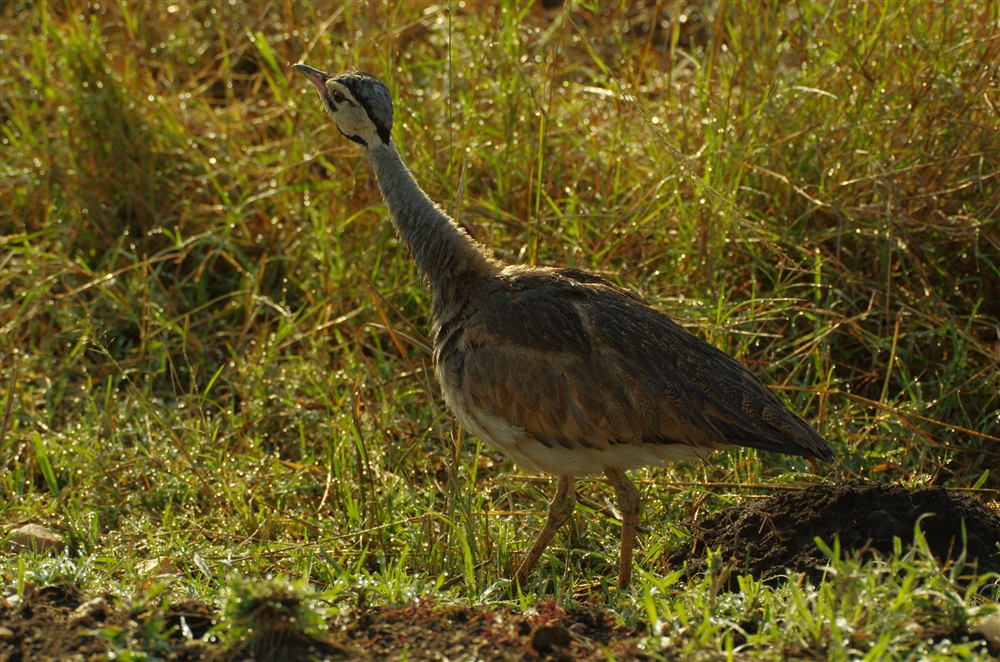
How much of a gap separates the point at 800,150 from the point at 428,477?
2.43 m

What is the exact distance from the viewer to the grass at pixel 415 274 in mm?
4434

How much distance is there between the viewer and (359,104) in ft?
13.9

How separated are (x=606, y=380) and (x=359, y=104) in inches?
58.9

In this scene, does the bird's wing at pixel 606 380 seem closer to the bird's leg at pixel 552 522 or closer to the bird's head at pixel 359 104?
the bird's leg at pixel 552 522

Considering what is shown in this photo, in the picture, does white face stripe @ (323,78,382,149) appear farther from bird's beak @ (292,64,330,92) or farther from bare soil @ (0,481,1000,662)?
bare soil @ (0,481,1000,662)

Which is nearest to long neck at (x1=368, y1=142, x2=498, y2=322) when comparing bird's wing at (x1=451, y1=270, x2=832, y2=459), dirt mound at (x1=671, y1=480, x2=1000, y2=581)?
bird's wing at (x1=451, y1=270, x2=832, y2=459)

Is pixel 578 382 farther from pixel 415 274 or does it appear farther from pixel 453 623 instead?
pixel 415 274

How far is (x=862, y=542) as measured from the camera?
3594 millimetres

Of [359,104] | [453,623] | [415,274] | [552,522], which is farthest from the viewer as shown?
[415,274]

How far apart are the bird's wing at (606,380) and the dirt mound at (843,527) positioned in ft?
1.03

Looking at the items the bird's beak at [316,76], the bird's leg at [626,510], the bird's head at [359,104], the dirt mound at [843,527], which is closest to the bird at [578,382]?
the bird's leg at [626,510]

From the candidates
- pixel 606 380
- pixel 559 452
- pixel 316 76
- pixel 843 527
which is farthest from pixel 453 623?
pixel 316 76

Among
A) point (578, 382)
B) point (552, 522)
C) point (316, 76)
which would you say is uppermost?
point (316, 76)

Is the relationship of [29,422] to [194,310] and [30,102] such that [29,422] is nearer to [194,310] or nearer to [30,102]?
[194,310]
